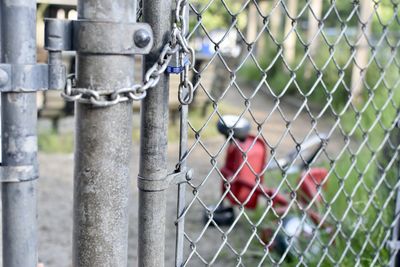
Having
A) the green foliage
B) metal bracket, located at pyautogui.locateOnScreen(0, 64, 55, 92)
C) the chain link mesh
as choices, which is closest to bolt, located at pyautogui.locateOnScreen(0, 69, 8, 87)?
metal bracket, located at pyautogui.locateOnScreen(0, 64, 55, 92)

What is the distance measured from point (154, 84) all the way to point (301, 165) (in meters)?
3.97

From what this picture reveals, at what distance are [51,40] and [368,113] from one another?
296cm

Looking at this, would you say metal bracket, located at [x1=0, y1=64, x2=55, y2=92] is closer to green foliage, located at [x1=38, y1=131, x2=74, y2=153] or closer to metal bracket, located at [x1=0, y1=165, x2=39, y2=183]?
metal bracket, located at [x1=0, y1=165, x2=39, y2=183]

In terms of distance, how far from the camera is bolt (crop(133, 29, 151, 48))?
1.09 m

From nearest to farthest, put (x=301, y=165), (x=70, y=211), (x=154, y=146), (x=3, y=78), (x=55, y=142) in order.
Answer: (x=3, y=78)
(x=154, y=146)
(x=70, y=211)
(x=301, y=165)
(x=55, y=142)

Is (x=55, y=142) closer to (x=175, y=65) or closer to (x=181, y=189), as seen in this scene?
(x=181, y=189)

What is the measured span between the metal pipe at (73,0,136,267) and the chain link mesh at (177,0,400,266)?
0.75 ft

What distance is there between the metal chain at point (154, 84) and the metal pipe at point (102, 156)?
2 centimetres

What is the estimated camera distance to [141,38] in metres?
1.09

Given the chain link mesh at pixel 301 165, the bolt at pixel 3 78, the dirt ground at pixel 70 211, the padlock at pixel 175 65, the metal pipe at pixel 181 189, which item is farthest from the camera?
the dirt ground at pixel 70 211

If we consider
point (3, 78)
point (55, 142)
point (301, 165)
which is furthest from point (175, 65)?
point (55, 142)

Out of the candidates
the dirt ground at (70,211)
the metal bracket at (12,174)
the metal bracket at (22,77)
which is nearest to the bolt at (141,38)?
the metal bracket at (22,77)

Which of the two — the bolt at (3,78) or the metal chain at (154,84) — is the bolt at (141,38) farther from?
the bolt at (3,78)

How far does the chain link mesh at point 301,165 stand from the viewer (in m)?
1.53
